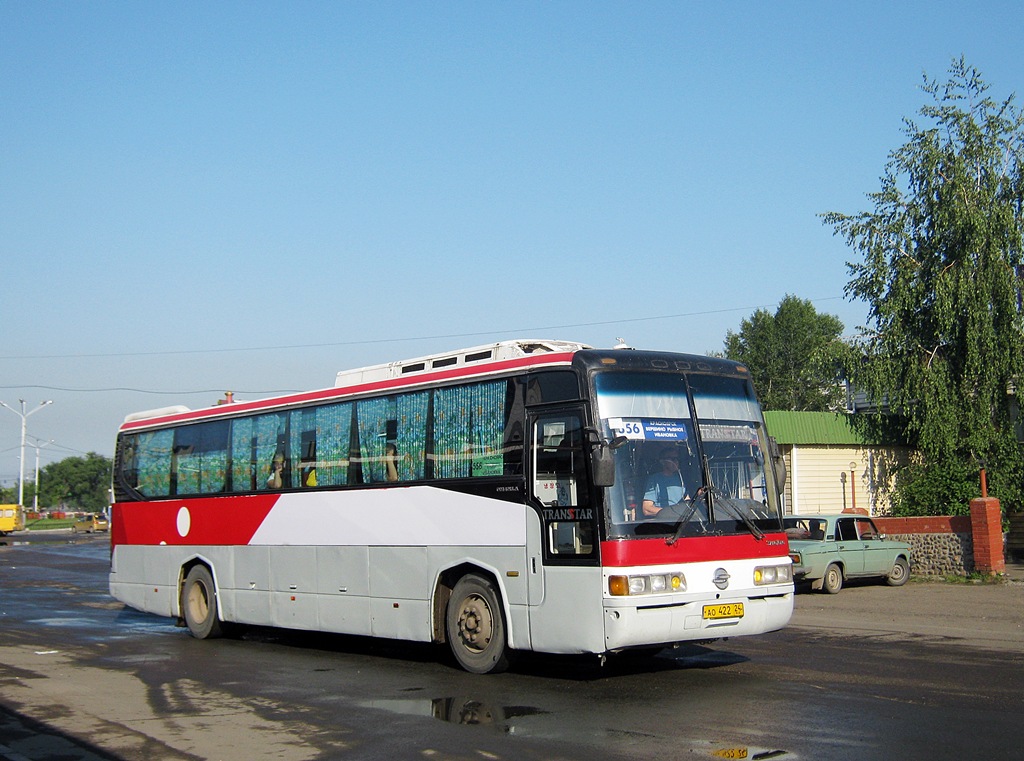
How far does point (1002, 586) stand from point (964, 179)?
14.5m

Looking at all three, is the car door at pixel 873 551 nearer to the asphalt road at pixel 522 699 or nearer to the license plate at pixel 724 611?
the asphalt road at pixel 522 699

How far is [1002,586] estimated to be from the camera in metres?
23.2

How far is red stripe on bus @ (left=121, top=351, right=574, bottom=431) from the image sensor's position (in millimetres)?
11915

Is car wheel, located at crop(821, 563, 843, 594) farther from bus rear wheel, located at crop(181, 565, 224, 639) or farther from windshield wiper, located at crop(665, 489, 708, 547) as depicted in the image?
windshield wiper, located at crop(665, 489, 708, 547)

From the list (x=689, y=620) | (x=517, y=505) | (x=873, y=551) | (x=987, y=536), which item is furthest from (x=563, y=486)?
(x=987, y=536)

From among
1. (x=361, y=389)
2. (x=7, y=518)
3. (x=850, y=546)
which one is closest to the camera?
(x=361, y=389)

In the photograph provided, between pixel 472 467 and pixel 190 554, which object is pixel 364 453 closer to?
pixel 472 467

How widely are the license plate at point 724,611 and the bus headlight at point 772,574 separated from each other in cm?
37

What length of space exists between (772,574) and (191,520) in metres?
9.62

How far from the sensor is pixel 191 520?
688 inches

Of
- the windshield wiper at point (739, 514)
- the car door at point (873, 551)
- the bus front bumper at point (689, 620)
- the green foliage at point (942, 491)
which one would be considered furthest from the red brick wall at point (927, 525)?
the windshield wiper at point (739, 514)

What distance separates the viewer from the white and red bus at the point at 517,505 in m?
10.9

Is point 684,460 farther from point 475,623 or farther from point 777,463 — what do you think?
point 475,623

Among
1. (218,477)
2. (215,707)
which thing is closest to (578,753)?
(215,707)
